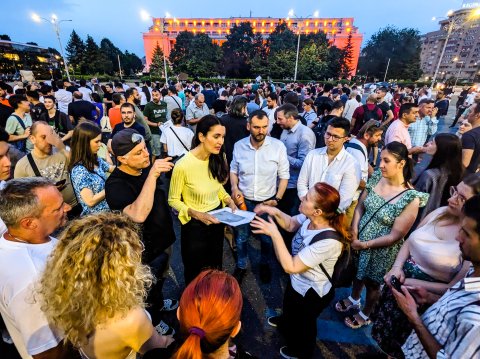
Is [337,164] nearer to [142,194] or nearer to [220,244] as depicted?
[220,244]

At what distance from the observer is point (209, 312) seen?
3.47 ft

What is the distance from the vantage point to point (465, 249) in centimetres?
140

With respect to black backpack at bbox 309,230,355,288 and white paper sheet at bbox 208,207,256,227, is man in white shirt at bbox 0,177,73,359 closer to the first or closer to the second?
white paper sheet at bbox 208,207,256,227

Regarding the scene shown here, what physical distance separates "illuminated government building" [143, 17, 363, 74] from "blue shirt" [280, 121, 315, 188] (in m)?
75.7

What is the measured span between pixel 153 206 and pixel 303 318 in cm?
175

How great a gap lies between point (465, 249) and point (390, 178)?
1341 mm

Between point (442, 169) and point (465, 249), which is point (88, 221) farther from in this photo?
point (442, 169)

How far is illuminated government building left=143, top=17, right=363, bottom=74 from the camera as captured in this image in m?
74.3

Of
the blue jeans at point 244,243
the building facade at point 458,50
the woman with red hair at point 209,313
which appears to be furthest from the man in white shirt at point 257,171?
the building facade at point 458,50

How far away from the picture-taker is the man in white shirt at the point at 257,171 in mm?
3354

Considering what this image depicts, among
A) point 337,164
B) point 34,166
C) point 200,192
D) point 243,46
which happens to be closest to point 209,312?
point 200,192

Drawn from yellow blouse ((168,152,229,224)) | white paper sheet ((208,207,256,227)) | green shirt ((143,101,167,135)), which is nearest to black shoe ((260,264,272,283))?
white paper sheet ((208,207,256,227))

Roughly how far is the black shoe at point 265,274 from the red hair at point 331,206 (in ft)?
5.96

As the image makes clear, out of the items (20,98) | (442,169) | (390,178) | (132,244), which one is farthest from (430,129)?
(20,98)
